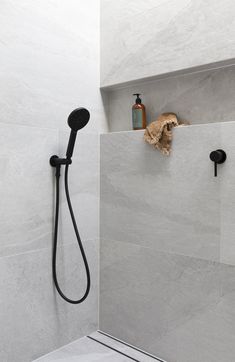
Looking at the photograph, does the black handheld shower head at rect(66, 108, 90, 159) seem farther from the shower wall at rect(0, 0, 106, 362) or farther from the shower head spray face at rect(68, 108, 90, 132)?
the shower wall at rect(0, 0, 106, 362)

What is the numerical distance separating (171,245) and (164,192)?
0.25 m

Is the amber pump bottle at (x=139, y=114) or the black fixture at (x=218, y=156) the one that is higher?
the amber pump bottle at (x=139, y=114)

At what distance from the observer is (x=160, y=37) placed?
1.57 meters

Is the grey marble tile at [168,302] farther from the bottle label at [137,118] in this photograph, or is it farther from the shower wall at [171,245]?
the bottle label at [137,118]

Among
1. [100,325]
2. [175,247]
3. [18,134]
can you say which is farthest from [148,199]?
[100,325]

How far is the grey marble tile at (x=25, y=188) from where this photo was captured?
56.0 inches

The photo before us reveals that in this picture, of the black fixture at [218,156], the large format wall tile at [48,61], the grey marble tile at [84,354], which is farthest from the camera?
the grey marble tile at [84,354]

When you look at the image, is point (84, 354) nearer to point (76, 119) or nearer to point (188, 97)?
point (76, 119)

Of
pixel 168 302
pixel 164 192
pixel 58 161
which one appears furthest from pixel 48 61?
pixel 168 302

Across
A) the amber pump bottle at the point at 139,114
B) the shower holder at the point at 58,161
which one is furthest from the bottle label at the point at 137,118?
the shower holder at the point at 58,161

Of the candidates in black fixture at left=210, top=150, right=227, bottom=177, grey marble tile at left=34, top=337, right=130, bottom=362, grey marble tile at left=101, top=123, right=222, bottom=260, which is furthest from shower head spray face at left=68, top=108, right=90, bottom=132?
grey marble tile at left=34, top=337, right=130, bottom=362

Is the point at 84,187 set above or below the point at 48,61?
below

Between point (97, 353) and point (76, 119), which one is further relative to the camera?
point (97, 353)

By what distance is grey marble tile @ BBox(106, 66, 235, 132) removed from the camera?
144cm
